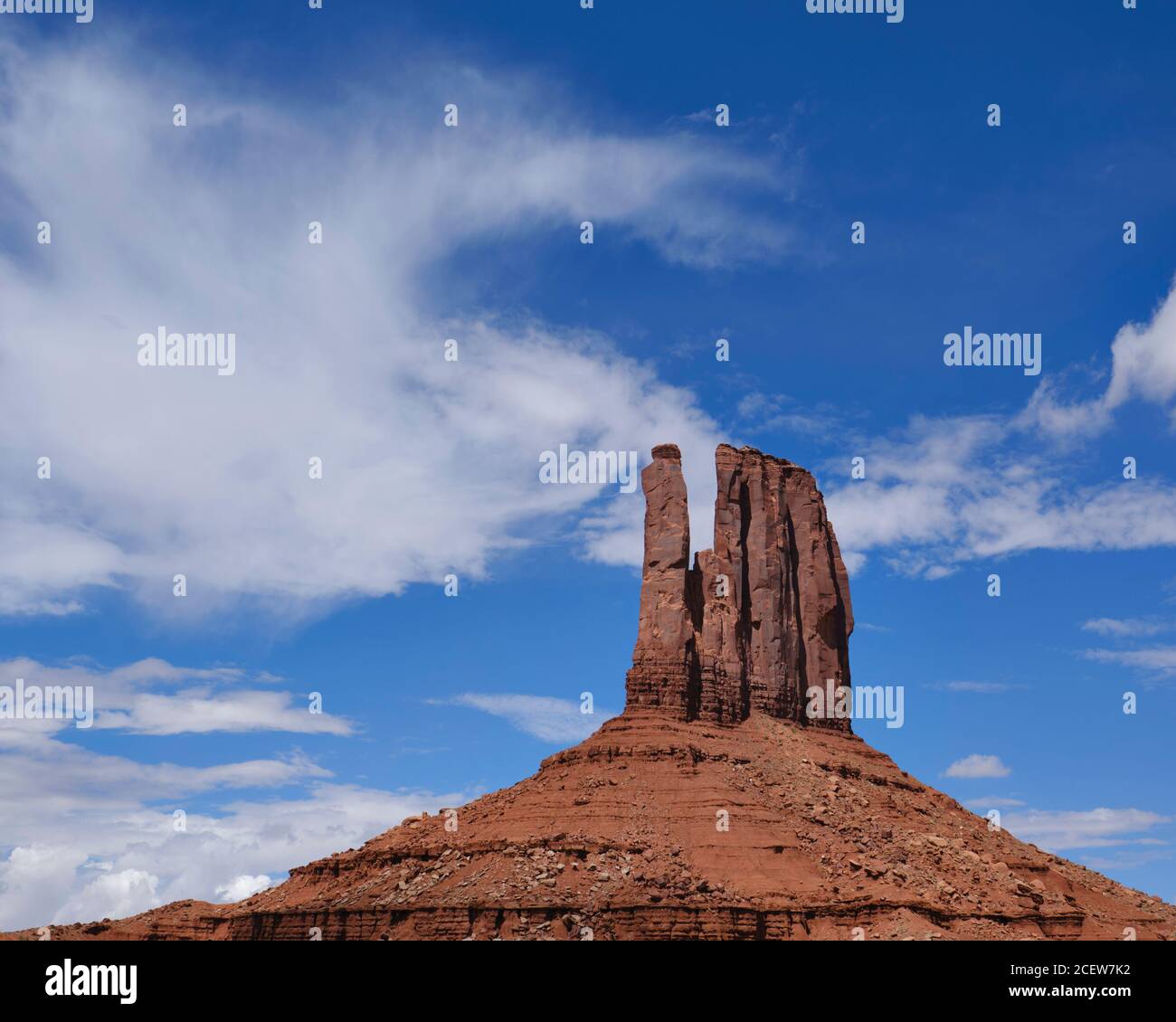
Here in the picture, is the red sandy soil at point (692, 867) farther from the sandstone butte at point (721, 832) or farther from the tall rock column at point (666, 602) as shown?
the tall rock column at point (666, 602)

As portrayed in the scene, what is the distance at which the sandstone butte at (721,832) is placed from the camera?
7788 cm

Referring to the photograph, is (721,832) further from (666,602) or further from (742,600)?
(742,600)

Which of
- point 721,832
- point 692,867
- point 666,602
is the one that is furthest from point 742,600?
point 692,867

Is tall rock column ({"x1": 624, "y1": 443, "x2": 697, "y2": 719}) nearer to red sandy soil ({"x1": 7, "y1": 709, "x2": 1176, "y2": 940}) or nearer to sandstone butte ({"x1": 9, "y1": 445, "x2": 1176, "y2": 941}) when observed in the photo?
sandstone butte ({"x1": 9, "y1": 445, "x2": 1176, "y2": 941})

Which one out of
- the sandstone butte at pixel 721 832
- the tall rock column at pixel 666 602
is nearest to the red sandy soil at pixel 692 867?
the sandstone butte at pixel 721 832

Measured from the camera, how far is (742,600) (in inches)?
4385

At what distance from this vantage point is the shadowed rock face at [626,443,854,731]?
341ft

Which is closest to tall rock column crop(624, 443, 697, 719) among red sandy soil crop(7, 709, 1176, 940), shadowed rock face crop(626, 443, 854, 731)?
shadowed rock face crop(626, 443, 854, 731)

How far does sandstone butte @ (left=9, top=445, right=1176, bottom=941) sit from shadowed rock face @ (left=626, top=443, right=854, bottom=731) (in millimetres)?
184

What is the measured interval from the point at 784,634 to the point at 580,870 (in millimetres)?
36719

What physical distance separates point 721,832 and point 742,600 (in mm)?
29252

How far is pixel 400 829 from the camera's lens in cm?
10350
